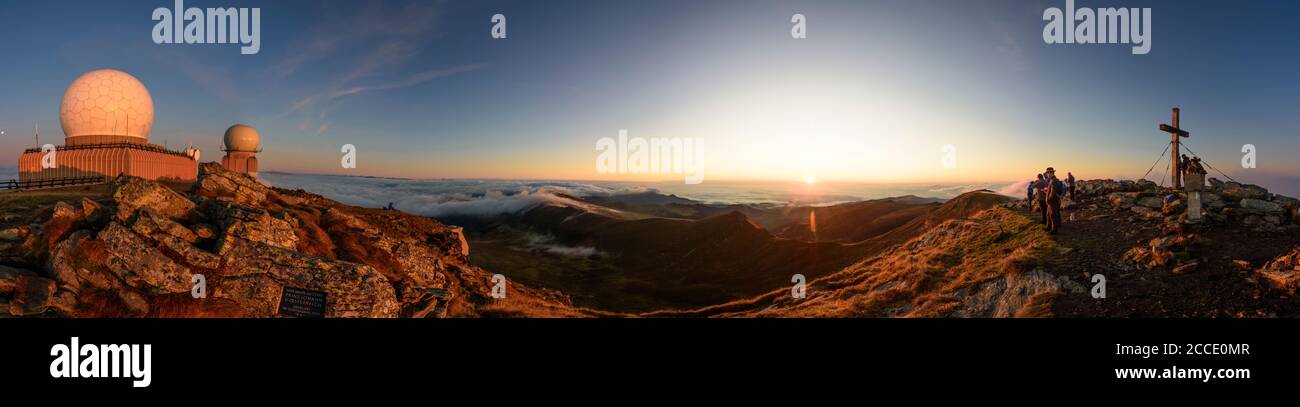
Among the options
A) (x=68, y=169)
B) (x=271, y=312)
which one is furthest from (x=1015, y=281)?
(x=68, y=169)

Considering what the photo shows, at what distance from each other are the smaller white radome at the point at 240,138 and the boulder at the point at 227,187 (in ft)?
106

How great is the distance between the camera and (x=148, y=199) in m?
15.3

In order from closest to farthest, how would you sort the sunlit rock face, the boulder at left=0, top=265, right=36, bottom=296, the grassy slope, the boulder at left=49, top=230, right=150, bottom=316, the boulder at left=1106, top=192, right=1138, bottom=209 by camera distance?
1. the boulder at left=0, top=265, right=36, bottom=296
2. the boulder at left=49, top=230, right=150, bottom=316
3. the grassy slope
4. the boulder at left=1106, top=192, right=1138, bottom=209
5. the sunlit rock face

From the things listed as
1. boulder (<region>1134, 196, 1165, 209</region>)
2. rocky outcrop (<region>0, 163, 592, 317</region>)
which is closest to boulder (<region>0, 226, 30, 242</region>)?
rocky outcrop (<region>0, 163, 592, 317</region>)

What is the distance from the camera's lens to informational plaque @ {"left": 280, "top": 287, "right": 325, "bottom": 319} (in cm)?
1340

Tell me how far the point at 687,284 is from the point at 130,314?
39.0 m

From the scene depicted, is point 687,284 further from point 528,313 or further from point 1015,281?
point 1015,281

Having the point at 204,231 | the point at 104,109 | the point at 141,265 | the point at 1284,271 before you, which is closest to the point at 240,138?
the point at 104,109

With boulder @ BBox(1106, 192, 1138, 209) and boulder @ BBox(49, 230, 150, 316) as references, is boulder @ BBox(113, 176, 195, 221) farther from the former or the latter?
boulder @ BBox(1106, 192, 1138, 209)

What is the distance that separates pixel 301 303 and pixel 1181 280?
25867 millimetres

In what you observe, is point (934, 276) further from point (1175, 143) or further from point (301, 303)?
point (301, 303)

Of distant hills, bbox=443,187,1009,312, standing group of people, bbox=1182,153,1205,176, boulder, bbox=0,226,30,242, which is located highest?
standing group of people, bbox=1182,153,1205,176

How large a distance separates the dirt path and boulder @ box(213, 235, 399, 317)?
20928mm

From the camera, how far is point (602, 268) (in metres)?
60.8
